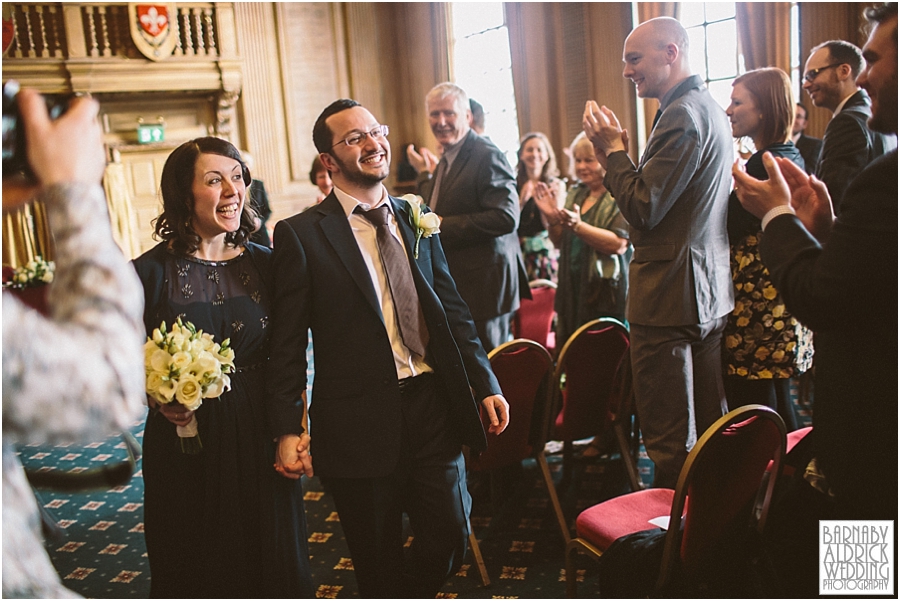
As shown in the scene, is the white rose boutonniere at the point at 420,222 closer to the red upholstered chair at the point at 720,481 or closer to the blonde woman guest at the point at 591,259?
the red upholstered chair at the point at 720,481

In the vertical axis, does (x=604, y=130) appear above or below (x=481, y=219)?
above

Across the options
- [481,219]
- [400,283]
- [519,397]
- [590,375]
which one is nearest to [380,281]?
[400,283]

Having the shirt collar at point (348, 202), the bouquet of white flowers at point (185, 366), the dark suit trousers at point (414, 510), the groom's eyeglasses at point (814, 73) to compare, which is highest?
the groom's eyeglasses at point (814, 73)

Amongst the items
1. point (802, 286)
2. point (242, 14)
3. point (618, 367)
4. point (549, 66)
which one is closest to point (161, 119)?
point (242, 14)

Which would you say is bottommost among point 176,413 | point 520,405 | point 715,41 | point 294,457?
point 520,405

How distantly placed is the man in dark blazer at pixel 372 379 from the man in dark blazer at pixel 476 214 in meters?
1.37

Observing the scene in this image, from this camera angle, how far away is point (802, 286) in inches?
58.2

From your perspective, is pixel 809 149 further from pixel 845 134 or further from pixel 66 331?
pixel 66 331

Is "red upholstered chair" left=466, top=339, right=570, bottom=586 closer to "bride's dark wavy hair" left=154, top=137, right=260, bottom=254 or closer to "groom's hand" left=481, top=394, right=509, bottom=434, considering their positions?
"groom's hand" left=481, top=394, right=509, bottom=434

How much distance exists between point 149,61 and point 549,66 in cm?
548

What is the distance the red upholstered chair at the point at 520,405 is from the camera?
286cm

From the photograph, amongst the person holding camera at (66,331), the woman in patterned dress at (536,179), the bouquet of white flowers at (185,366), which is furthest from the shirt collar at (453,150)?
the person holding camera at (66,331)

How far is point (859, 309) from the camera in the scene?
142 centimetres

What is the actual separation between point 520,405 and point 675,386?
0.61m
